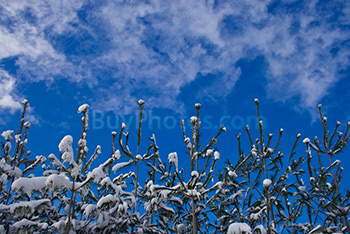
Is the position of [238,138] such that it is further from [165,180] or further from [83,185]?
[83,185]

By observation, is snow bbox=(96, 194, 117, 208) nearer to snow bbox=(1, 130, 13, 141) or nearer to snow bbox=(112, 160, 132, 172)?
snow bbox=(112, 160, 132, 172)

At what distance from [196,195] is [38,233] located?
3.86 metres

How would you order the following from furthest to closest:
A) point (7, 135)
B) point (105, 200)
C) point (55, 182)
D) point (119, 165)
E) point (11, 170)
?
point (7, 135) → point (11, 170) → point (119, 165) → point (105, 200) → point (55, 182)

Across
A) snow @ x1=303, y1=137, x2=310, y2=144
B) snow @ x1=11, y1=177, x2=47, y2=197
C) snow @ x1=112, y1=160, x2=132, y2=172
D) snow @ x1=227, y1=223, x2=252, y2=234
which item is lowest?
snow @ x1=227, y1=223, x2=252, y2=234

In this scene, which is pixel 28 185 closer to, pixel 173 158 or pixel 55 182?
pixel 55 182

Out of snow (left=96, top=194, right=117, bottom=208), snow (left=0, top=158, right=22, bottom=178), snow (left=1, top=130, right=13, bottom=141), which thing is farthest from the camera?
snow (left=1, top=130, right=13, bottom=141)

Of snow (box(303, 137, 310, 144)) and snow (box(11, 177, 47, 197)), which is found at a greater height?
snow (box(303, 137, 310, 144))

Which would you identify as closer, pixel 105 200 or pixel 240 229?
pixel 240 229

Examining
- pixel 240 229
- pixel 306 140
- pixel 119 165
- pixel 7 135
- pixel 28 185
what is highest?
pixel 7 135

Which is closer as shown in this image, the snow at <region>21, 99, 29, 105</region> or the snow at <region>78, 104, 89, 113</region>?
the snow at <region>78, 104, 89, 113</region>

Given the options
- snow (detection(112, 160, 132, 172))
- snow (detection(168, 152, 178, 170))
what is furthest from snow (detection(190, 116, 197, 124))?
snow (detection(112, 160, 132, 172))

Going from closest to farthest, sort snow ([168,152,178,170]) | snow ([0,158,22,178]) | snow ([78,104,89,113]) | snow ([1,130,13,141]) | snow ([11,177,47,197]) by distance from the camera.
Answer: snow ([11,177,47,197]) → snow ([78,104,89,113]) → snow ([168,152,178,170]) → snow ([0,158,22,178]) → snow ([1,130,13,141])

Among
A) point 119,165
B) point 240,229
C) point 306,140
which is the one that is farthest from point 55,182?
point 306,140

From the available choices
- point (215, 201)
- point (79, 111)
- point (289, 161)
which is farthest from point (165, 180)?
point (79, 111)
